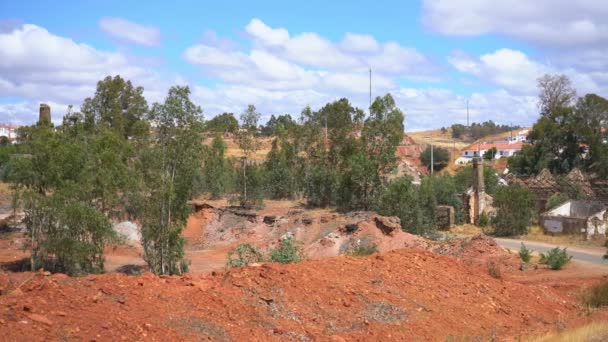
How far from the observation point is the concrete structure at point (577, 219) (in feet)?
100.0

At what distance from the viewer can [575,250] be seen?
90.9ft

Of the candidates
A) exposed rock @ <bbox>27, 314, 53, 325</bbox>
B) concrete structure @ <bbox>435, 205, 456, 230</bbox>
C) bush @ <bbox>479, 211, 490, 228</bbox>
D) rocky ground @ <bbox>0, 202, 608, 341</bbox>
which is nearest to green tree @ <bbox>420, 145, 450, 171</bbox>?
A: bush @ <bbox>479, 211, 490, 228</bbox>

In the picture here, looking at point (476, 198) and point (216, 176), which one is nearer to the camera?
point (476, 198)

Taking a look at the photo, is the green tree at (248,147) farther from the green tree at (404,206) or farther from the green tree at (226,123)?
the green tree at (404,206)

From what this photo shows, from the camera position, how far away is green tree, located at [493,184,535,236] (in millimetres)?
33156

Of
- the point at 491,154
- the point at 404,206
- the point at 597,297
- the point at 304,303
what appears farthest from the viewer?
the point at 491,154

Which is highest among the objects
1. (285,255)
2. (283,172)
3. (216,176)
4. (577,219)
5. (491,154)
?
(491,154)

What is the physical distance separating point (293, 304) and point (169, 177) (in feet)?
32.3

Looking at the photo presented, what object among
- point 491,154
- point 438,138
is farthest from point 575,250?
point 438,138

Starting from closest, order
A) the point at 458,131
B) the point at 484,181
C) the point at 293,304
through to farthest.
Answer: the point at 293,304 < the point at 484,181 < the point at 458,131

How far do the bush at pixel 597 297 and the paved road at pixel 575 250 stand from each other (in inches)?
319

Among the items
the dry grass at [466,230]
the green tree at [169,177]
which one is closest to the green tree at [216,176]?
the dry grass at [466,230]

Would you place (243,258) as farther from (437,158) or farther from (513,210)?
(437,158)

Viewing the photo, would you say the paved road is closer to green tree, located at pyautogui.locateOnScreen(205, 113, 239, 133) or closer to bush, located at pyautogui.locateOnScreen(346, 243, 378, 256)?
bush, located at pyautogui.locateOnScreen(346, 243, 378, 256)
